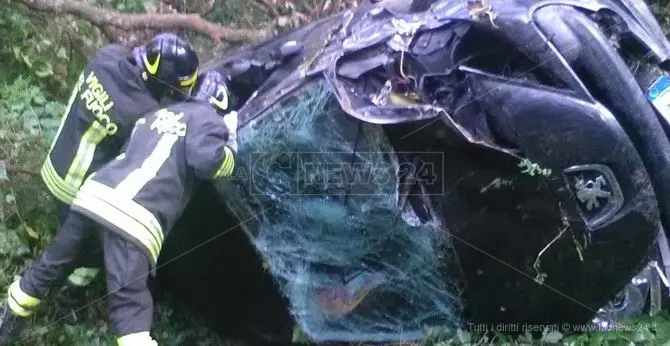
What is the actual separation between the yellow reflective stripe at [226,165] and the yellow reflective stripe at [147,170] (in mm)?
148

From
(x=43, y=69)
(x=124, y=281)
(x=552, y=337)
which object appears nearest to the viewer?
(x=124, y=281)

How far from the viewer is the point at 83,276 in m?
2.92

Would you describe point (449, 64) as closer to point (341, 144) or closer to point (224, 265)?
point (341, 144)

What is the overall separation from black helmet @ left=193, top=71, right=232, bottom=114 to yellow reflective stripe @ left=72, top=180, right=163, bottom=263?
39cm

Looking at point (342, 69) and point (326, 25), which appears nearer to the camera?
point (342, 69)

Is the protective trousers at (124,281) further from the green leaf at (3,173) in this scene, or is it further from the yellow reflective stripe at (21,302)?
the green leaf at (3,173)

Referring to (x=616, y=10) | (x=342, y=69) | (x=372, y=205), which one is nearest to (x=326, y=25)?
(x=342, y=69)

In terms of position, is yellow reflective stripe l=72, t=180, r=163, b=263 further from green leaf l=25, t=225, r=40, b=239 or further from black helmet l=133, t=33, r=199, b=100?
green leaf l=25, t=225, r=40, b=239

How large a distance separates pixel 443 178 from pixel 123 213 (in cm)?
94

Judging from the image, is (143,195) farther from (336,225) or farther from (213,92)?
(336,225)

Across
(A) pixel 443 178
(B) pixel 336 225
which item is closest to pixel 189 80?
(B) pixel 336 225

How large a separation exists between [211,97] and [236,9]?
1.52 m

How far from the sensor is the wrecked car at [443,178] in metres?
2.62

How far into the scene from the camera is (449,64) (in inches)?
107
